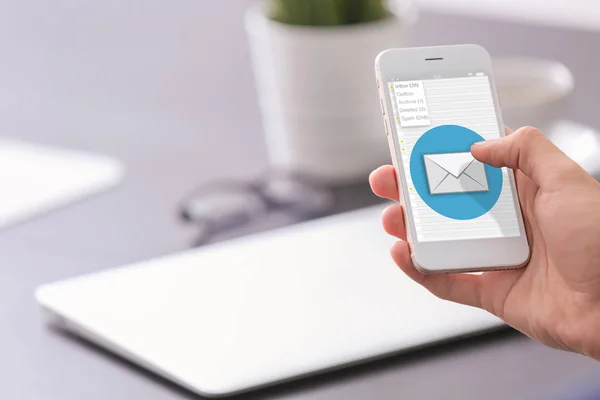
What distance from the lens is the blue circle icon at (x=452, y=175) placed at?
2.50 ft

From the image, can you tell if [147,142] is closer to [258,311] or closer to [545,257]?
[258,311]

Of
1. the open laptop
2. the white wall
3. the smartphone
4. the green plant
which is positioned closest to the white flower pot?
the green plant

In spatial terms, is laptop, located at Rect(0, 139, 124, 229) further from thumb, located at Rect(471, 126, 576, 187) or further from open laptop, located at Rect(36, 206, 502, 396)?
thumb, located at Rect(471, 126, 576, 187)

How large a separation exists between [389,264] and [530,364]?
0.19 metres

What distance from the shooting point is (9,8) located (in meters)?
1.93

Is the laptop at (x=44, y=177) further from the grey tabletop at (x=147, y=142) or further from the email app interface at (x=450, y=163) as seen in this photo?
the email app interface at (x=450, y=163)

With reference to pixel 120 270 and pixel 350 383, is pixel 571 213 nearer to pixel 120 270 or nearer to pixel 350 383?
pixel 350 383

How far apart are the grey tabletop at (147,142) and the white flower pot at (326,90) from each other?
89 mm

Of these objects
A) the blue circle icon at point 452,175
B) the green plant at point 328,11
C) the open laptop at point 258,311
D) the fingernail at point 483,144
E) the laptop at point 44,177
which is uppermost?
the green plant at point 328,11

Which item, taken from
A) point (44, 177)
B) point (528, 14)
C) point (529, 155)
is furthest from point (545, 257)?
point (528, 14)

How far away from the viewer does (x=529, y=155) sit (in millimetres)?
747

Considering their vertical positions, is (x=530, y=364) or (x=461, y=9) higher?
(x=461, y=9)

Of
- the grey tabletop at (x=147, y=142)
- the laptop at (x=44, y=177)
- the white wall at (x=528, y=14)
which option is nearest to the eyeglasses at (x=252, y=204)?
the grey tabletop at (x=147, y=142)

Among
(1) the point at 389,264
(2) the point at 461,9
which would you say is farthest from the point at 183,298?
(2) the point at 461,9
